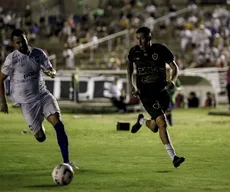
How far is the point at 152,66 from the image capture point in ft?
54.6

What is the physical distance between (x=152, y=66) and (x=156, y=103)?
648 mm

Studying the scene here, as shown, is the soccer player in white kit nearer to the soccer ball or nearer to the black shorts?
the soccer ball

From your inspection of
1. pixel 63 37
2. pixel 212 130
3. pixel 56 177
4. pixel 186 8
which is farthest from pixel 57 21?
pixel 56 177

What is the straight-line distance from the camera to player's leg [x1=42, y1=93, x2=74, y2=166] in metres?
15.1

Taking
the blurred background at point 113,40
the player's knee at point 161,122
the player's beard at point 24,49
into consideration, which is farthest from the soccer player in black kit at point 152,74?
the blurred background at point 113,40

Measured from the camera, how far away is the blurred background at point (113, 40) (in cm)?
3747

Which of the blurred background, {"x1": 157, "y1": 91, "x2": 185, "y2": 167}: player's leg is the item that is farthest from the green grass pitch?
the blurred background

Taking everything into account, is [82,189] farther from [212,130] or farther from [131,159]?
[212,130]

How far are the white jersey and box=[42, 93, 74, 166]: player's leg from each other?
232 millimetres

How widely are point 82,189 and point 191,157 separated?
4.93 metres

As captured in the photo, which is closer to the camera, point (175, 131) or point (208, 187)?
point (208, 187)

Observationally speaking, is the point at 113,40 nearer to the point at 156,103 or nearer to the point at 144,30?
the point at 156,103

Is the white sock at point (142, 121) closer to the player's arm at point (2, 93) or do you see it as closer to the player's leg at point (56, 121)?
the player's leg at point (56, 121)

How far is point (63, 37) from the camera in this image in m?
48.6
